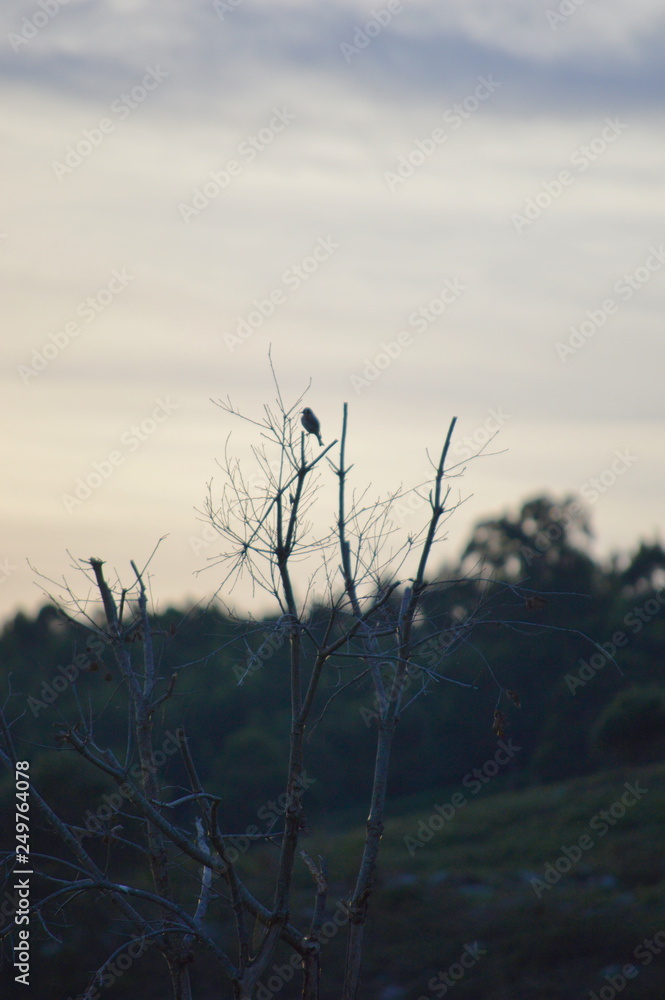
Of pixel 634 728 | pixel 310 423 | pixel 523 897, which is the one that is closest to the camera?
pixel 310 423

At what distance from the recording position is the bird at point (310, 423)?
5.72 meters

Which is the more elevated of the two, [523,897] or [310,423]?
[310,423]

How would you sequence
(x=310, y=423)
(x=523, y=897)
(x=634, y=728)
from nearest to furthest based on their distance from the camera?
(x=310, y=423), (x=523, y=897), (x=634, y=728)

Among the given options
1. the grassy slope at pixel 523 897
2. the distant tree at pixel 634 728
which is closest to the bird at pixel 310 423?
the grassy slope at pixel 523 897

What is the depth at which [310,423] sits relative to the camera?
18.8 ft

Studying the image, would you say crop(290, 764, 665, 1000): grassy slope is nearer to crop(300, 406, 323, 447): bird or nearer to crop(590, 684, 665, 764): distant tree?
crop(590, 684, 665, 764): distant tree

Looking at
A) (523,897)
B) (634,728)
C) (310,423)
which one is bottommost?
(523,897)

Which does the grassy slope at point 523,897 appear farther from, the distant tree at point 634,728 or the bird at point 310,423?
the bird at point 310,423

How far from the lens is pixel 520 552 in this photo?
5628 cm

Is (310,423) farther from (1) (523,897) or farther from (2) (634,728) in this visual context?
(2) (634,728)

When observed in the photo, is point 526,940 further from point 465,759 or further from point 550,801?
point 465,759

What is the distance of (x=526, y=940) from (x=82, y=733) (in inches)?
850

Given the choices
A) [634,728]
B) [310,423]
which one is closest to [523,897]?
[634,728]

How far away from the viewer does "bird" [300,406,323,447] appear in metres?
5.72
